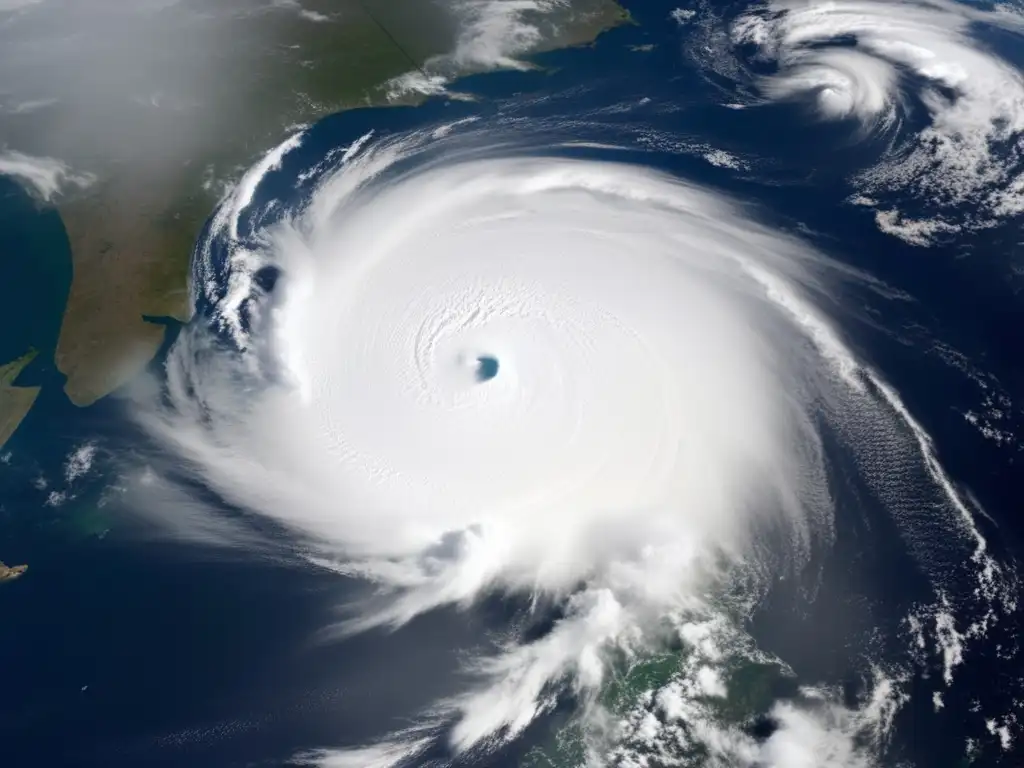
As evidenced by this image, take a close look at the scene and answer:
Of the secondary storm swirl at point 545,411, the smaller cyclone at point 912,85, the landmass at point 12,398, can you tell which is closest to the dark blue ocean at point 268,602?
the landmass at point 12,398

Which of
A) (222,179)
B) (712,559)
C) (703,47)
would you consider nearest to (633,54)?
(703,47)

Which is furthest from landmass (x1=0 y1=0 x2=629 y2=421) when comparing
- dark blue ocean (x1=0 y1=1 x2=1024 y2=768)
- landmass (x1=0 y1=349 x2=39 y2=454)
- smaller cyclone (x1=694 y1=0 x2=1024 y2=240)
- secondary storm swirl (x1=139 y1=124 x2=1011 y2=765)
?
smaller cyclone (x1=694 y1=0 x2=1024 y2=240)

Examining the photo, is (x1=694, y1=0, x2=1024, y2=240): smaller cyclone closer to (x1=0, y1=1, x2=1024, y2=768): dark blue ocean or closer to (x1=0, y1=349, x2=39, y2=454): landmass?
(x1=0, y1=1, x2=1024, y2=768): dark blue ocean

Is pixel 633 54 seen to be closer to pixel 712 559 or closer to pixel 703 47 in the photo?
pixel 703 47

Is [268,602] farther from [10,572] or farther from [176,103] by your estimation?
[176,103]

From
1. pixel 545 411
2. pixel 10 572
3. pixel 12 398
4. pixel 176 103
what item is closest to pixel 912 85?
pixel 545 411

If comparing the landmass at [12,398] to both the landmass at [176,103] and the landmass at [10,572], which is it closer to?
the landmass at [176,103]
